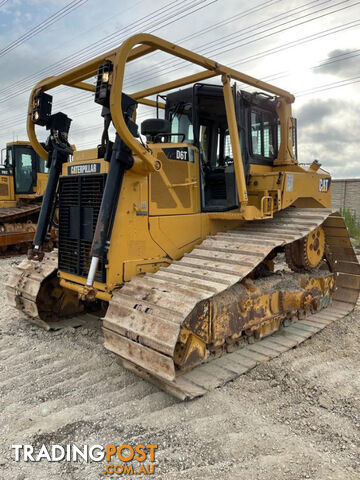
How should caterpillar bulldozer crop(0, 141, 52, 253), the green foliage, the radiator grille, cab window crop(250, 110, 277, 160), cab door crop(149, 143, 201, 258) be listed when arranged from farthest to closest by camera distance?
the green foliage
caterpillar bulldozer crop(0, 141, 52, 253)
cab window crop(250, 110, 277, 160)
cab door crop(149, 143, 201, 258)
the radiator grille

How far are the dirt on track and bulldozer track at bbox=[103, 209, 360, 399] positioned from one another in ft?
0.56

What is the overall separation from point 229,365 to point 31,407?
1.97m

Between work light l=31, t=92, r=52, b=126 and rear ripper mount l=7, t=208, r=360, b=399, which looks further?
work light l=31, t=92, r=52, b=126

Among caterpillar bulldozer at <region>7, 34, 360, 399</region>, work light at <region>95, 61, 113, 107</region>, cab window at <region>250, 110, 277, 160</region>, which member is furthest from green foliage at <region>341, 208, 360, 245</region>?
work light at <region>95, 61, 113, 107</region>

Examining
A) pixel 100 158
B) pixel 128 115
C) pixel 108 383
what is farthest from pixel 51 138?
pixel 108 383

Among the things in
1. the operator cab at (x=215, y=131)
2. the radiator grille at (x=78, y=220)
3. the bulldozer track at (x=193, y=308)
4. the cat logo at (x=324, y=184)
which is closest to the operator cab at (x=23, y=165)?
the operator cab at (x=215, y=131)

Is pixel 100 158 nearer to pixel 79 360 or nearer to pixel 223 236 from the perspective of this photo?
pixel 223 236

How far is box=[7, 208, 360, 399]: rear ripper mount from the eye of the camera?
11.9 ft

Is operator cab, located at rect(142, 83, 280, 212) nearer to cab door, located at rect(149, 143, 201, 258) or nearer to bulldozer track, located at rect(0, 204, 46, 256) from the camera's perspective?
cab door, located at rect(149, 143, 201, 258)

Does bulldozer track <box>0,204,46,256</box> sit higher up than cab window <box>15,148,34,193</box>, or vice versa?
cab window <box>15,148,34,193</box>

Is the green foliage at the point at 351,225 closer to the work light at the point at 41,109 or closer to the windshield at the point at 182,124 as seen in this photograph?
the windshield at the point at 182,124

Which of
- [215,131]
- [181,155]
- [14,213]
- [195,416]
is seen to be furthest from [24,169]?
[195,416]

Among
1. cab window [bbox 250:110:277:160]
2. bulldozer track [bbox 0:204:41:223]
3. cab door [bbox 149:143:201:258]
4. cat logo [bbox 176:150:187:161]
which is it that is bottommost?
bulldozer track [bbox 0:204:41:223]

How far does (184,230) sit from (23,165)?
36.0 feet
